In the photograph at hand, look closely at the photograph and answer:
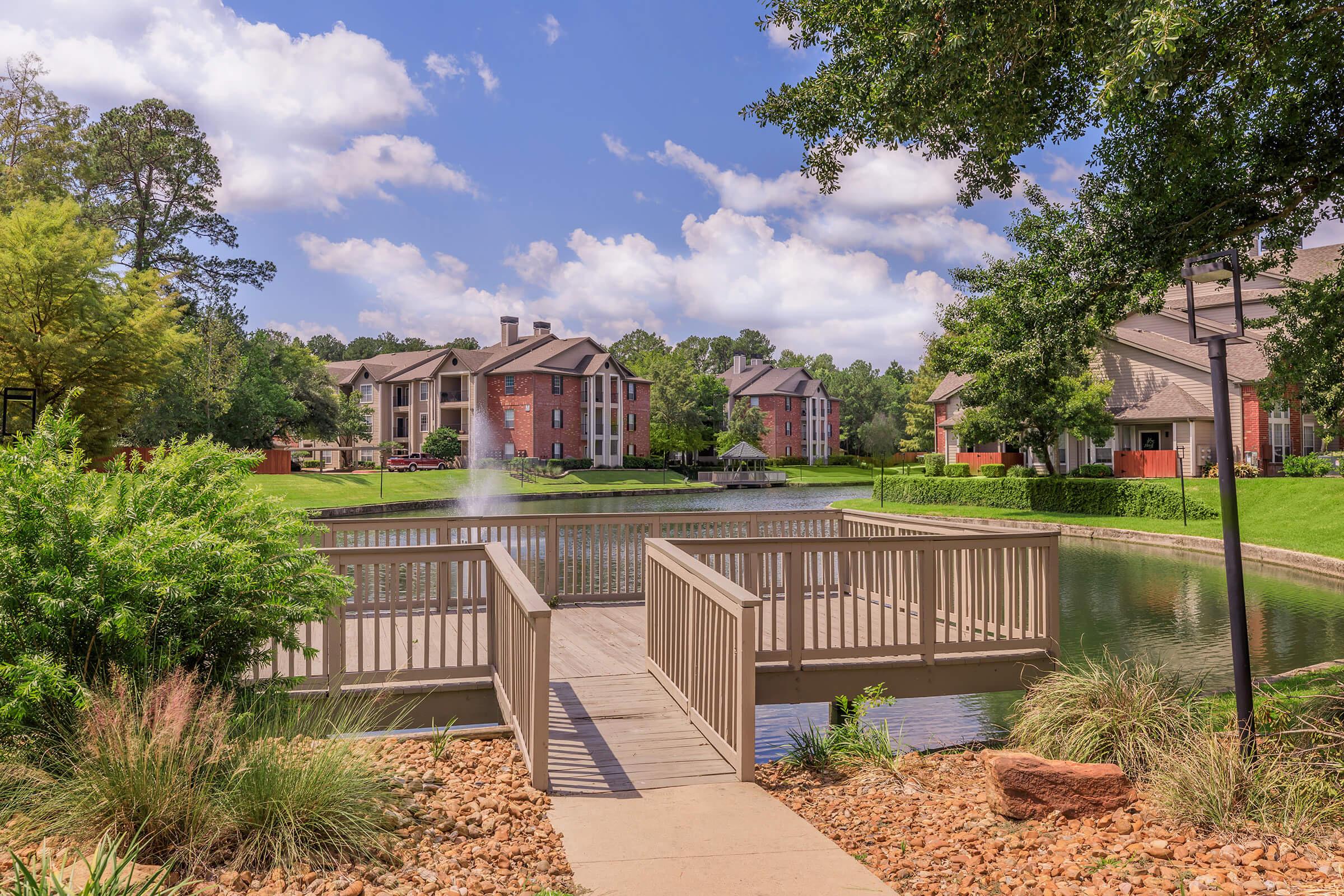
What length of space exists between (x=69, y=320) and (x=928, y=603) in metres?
24.9

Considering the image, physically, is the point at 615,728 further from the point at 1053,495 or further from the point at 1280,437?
the point at 1280,437

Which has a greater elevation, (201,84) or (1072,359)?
(201,84)

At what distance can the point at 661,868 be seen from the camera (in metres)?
3.67

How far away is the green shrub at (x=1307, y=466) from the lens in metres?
27.6

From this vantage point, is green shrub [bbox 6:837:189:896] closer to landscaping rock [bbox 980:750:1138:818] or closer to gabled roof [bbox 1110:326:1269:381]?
landscaping rock [bbox 980:750:1138:818]

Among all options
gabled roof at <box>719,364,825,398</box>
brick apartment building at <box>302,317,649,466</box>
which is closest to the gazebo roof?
brick apartment building at <box>302,317,649,466</box>

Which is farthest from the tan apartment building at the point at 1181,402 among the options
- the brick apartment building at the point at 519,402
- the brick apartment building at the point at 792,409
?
the brick apartment building at the point at 792,409

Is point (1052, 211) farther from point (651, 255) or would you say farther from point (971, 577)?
point (651, 255)

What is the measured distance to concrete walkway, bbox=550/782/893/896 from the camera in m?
3.52

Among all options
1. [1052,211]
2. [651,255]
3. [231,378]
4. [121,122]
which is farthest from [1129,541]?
[651,255]

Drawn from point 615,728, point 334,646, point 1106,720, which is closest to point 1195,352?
point 1106,720

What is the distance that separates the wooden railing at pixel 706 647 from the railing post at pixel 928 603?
1.66 metres

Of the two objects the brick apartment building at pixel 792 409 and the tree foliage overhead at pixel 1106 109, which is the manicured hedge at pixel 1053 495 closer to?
the tree foliage overhead at pixel 1106 109

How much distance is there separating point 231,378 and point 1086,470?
36.3 meters
